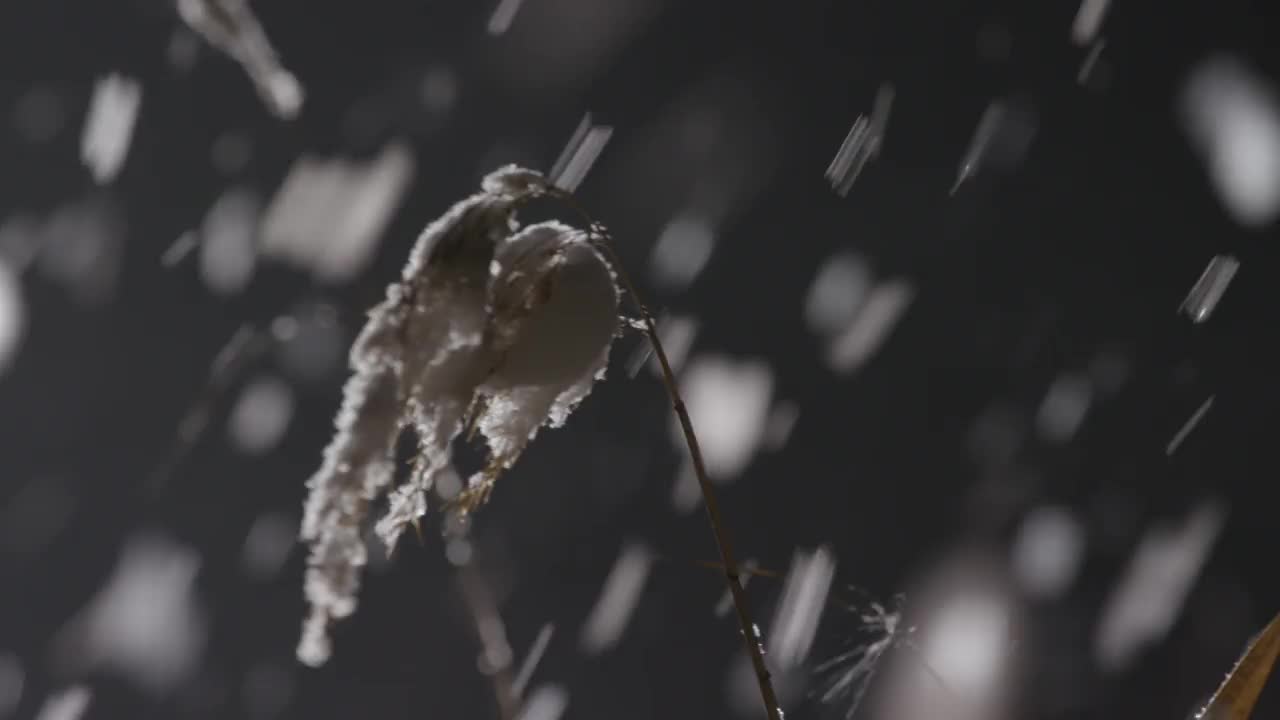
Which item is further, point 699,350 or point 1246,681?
point 699,350

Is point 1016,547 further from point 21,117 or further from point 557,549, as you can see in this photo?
point 21,117

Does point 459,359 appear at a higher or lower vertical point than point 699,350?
higher

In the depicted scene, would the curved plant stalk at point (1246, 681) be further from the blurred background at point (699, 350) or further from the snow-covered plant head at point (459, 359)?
the blurred background at point (699, 350)

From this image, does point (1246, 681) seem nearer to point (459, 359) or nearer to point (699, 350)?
point (459, 359)

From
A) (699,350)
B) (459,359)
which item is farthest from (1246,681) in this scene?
(699,350)

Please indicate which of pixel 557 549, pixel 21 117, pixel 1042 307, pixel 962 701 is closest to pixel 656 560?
pixel 557 549

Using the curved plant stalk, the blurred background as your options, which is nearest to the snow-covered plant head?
the curved plant stalk
